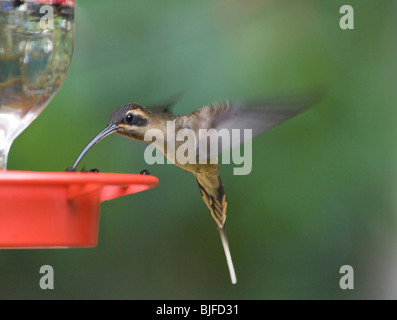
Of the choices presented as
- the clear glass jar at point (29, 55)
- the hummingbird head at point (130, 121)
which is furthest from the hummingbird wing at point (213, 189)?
the clear glass jar at point (29, 55)

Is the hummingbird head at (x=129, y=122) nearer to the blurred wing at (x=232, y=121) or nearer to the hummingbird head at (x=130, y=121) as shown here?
the hummingbird head at (x=130, y=121)

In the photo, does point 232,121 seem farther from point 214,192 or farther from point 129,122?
point 214,192

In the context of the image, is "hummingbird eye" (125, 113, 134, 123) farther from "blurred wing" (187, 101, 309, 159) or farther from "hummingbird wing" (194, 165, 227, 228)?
"hummingbird wing" (194, 165, 227, 228)

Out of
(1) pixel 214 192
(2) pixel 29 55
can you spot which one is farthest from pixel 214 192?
(2) pixel 29 55

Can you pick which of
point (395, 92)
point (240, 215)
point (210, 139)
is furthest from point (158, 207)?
point (395, 92)

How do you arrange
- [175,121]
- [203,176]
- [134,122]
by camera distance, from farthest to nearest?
[203,176] → [175,121] → [134,122]
